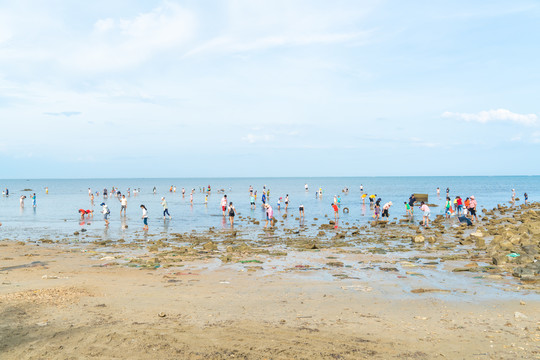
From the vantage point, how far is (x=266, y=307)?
10.1 m

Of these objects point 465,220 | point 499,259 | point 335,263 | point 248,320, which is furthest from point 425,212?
point 248,320

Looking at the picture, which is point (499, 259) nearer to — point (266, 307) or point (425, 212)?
point (266, 307)

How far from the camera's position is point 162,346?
7.37 metres

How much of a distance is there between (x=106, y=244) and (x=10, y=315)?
45.7ft

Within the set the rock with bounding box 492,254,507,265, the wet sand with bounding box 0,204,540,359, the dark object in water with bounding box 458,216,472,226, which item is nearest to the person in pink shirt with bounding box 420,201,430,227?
the dark object in water with bounding box 458,216,472,226

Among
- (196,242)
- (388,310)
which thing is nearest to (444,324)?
(388,310)

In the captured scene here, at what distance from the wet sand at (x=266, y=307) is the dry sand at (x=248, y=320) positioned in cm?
3

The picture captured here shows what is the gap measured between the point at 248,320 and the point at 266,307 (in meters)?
1.14

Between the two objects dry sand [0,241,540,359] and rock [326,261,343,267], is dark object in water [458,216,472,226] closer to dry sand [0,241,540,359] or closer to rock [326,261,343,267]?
rock [326,261,343,267]

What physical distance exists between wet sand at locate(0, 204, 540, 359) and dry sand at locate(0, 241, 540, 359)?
3 cm

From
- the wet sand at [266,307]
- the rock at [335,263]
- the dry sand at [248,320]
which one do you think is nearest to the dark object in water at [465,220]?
the wet sand at [266,307]

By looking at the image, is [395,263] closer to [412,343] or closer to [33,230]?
[412,343]

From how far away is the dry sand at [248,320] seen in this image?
7273mm

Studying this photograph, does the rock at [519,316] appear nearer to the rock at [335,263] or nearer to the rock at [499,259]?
the rock at [499,259]
